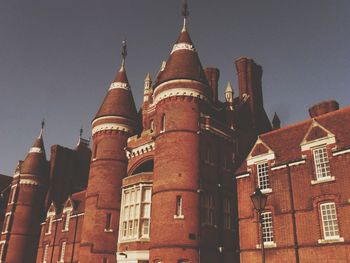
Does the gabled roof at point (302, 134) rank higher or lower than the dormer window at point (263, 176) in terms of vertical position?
higher

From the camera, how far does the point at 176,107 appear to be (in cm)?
2817

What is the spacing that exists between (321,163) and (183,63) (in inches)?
523

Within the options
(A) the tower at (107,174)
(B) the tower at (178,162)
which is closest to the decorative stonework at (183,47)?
(B) the tower at (178,162)

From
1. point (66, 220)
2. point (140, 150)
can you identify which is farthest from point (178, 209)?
point (66, 220)

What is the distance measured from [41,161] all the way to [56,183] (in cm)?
361

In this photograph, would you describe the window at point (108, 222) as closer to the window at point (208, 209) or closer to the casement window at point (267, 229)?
the window at point (208, 209)

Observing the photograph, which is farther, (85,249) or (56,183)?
(56,183)

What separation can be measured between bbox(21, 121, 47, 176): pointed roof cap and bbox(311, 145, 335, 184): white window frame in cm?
3555

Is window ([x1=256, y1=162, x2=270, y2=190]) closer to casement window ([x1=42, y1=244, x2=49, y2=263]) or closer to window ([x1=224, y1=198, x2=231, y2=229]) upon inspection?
window ([x1=224, y1=198, x2=231, y2=229])

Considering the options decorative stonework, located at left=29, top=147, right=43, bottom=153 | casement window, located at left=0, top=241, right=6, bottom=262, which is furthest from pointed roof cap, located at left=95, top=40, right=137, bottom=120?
casement window, located at left=0, top=241, right=6, bottom=262

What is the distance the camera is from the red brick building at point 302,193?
21719 mm

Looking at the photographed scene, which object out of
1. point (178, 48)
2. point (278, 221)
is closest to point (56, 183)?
point (178, 48)

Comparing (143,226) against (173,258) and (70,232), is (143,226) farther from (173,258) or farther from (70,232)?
(70,232)

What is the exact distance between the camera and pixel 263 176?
26.1 meters
